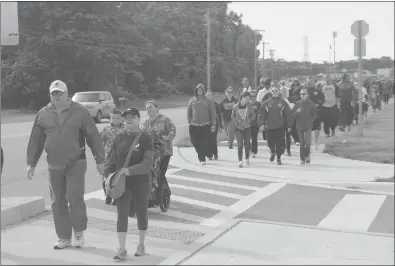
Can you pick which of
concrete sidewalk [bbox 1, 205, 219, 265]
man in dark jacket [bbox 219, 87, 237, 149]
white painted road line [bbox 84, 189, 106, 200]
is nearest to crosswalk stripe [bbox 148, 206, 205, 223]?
concrete sidewalk [bbox 1, 205, 219, 265]

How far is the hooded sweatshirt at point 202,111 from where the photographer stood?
14.0m

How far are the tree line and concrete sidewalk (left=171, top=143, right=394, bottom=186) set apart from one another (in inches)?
917

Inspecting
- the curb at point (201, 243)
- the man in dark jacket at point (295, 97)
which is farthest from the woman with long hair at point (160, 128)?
the man in dark jacket at point (295, 97)

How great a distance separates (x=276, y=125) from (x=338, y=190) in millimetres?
3191

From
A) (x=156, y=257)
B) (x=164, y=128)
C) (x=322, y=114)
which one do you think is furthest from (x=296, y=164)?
(x=156, y=257)

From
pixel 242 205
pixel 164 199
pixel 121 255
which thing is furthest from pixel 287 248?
pixel 242 205

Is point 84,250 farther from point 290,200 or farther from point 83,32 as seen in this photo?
point 83,32

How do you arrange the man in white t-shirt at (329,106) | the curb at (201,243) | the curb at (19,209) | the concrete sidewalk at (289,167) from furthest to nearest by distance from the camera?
the man in white t-shirt at (329,106) < the concrete sidewalk at (289,167) < the curb at (19,209) < the curb at (201,243)

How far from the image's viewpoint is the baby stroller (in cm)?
866

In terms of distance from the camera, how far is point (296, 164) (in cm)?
1388

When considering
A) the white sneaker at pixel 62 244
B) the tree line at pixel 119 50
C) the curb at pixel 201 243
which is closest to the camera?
the curb at pixel 201 243

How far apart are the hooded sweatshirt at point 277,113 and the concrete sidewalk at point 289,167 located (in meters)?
0.91

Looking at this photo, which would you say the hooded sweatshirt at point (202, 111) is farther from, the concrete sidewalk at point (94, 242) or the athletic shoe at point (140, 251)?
the athletic shoe at point (140, 251)

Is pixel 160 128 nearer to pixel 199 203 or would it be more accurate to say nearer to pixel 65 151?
pixel 199 203
